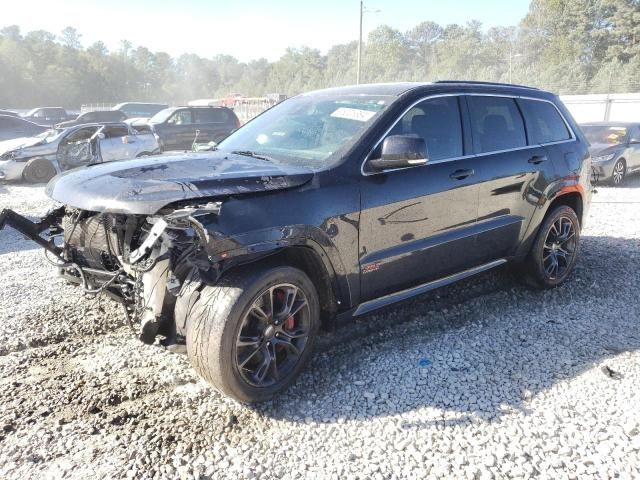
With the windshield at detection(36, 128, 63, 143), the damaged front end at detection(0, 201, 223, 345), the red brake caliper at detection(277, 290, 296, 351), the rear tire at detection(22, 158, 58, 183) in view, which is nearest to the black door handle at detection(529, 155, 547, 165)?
the red brake caliper at detection(277, 290, 296, 351)

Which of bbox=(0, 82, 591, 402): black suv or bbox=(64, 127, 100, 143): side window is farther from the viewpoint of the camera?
bbox=(64, 127, 100, 143): side window

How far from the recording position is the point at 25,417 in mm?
2857

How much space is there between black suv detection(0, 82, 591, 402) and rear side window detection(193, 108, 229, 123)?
1189cm

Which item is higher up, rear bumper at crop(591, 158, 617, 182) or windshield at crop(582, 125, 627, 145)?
windshield at crop(582, 125, 627, 145)

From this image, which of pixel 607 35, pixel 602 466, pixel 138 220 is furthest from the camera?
pixel 607 35

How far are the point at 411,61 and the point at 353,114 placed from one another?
295 ft

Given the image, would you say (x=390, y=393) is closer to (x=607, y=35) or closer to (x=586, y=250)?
(x=586, y=250)

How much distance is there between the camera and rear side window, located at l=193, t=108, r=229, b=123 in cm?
1560

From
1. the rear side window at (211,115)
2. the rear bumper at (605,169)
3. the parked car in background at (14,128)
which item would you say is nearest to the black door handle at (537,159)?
the rear bumper at (605,169)

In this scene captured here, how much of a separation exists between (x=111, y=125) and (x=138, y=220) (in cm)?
996

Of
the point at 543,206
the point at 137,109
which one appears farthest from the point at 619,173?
the point at 137,109

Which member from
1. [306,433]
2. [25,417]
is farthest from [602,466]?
[25,417]

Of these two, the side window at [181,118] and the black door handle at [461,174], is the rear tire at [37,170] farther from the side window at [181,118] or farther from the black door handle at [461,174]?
the black door handle at [461,174]

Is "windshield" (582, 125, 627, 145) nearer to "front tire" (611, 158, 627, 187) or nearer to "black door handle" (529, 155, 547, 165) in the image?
"front tire" (611, 158, 627, 187)
